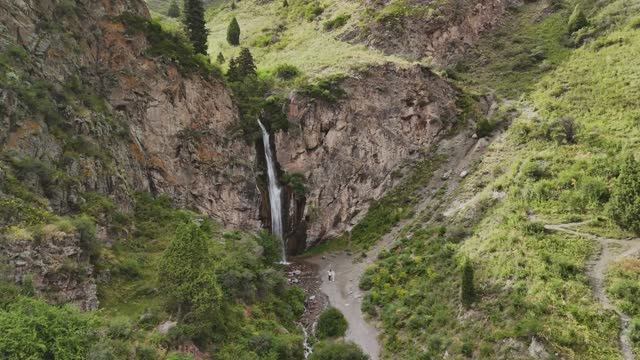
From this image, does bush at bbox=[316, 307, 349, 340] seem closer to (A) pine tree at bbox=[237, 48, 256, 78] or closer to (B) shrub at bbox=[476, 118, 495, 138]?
(B) shrub at bbox=[476, 118, 495, 138]

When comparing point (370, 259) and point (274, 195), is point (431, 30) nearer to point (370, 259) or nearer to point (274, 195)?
point (274, 195)

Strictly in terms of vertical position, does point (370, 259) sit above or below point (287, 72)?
below

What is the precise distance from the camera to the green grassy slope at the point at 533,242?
1219 inches

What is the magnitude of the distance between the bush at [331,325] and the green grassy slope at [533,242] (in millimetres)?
3143

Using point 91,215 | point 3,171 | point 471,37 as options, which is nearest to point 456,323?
point 91,215

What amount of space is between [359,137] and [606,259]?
109ft

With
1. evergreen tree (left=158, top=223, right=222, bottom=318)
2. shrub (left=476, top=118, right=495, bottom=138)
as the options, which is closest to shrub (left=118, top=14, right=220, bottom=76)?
evergreen tree (left=158, top=223, right=222, bottom=318)

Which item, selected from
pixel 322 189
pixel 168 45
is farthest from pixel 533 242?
pixel 168 45

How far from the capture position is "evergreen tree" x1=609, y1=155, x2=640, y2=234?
3466cm

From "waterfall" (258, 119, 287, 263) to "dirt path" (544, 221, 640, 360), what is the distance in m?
27.6

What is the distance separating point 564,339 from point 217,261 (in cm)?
2356

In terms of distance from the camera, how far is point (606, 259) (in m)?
34.0

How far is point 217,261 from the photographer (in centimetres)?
3712

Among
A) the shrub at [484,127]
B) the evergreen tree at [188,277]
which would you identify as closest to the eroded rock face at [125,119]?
the evergreen tree at [188,277]
